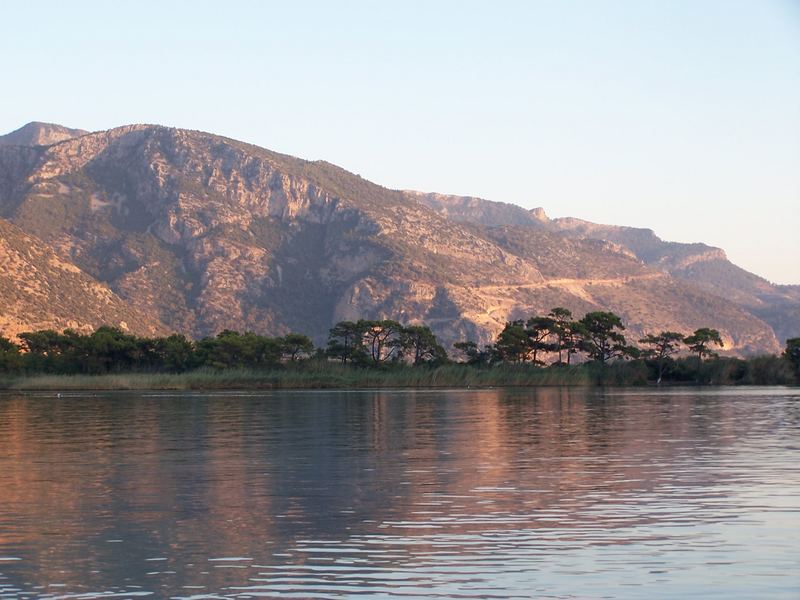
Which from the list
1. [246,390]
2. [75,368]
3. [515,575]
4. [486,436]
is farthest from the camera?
[75,368]

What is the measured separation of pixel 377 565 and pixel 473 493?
19.5 ft

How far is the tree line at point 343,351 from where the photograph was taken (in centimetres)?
8644

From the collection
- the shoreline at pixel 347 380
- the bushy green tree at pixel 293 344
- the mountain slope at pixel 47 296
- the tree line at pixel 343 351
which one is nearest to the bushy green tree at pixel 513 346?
the tree line at pixel 343 351

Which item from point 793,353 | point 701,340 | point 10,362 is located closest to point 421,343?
point 701,340

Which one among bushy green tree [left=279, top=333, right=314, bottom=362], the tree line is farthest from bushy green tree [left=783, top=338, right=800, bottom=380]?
bushy green tree [left=279, top=333, right=314, bottom=362]

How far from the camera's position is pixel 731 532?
47.1 ft

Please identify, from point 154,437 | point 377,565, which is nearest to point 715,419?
point 154,437

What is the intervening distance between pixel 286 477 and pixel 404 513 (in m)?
5.17

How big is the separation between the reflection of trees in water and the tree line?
46778mm

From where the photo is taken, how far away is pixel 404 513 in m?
16.3

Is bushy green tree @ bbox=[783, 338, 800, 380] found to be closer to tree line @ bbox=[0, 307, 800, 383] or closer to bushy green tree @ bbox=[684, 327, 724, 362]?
tree line @ bbox=[0, 307, 800, 383]

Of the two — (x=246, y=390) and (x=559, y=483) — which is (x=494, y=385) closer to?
(x=246, y=390)

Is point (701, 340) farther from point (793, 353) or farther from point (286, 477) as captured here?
point (286, 477)

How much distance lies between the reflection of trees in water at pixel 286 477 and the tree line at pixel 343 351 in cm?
4678
